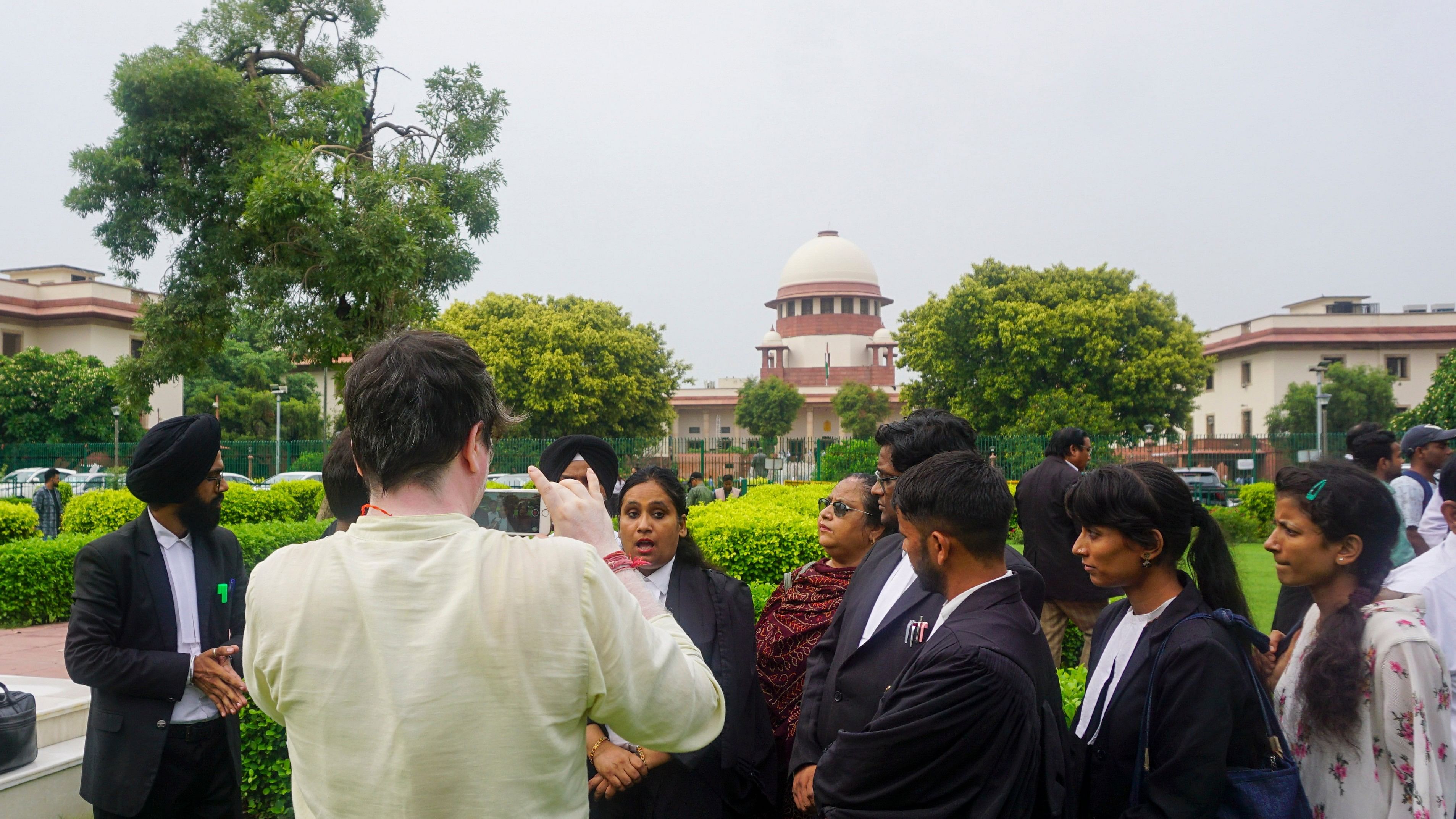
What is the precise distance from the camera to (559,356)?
94.4 ft

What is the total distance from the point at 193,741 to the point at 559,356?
26500 millimetres

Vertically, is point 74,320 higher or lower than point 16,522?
higher

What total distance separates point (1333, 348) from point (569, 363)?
30.3 metres

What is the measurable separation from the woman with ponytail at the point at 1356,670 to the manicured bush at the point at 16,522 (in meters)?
11.0

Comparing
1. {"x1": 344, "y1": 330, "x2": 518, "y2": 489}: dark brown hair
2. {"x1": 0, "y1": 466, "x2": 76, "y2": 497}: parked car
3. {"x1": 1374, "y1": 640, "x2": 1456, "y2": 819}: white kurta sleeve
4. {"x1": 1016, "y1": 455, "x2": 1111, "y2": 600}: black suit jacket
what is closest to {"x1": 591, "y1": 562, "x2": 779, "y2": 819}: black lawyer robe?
{"x1": 344, "y1": 330, "x2": 518, "y2": 489}: dark brown hair

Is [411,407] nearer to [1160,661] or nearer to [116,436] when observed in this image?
[1160,661]

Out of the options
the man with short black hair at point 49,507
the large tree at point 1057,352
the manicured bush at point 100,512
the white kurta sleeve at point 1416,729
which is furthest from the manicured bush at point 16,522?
the large tree at point 1057,352

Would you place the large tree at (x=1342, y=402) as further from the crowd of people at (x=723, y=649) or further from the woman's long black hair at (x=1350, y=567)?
the woman's long black hair at (x=1350, y=567)

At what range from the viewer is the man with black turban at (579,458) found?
3354 mm

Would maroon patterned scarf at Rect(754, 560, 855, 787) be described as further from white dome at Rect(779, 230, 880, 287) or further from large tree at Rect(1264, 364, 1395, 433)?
white dome at Rect(779, 230, 880, 287)

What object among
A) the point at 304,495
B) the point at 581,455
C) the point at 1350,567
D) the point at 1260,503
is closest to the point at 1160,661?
the point at 1350,567

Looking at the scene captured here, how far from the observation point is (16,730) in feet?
11.1

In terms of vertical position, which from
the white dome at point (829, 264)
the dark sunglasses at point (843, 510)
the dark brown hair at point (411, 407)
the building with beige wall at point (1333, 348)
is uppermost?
the white dome at point (829, 264)

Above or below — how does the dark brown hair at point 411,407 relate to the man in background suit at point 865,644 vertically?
above
